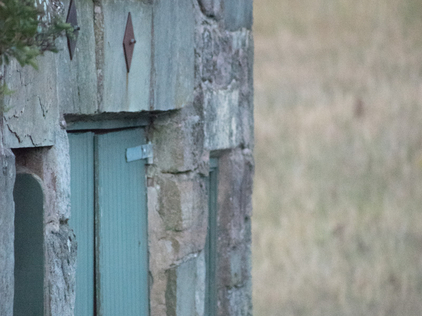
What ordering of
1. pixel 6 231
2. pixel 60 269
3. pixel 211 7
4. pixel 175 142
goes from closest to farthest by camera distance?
pixel 6 231 → pixel 60 269 → pixel 175 142 → pixel 211 7

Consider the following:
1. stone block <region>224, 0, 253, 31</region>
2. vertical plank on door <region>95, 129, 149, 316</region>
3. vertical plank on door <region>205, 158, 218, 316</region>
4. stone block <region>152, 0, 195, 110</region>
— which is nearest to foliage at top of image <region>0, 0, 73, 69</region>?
vertical plank on door <region>95, 129, 149, 316</region>

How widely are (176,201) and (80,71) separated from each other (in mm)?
1110

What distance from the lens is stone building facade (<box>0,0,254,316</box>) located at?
2.70m

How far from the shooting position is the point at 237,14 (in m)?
4.64

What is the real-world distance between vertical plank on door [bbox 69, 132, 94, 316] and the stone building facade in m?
0.01

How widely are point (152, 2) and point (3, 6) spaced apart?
5.80 feet

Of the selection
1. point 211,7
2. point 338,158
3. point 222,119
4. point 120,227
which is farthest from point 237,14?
point 338,158

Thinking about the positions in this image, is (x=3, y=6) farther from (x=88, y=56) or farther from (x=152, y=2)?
(x=152, y=2)

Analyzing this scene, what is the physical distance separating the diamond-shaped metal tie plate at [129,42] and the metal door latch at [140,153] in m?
0.52

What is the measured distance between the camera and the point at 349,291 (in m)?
8.17

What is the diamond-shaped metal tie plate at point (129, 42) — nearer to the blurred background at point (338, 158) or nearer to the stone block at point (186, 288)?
the stone block at point (186, 288)

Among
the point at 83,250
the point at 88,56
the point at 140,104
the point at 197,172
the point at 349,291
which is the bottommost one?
the point at 349,291

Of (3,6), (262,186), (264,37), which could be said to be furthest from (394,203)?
(3,6)

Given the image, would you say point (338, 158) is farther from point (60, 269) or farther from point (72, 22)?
point (60, 269)
